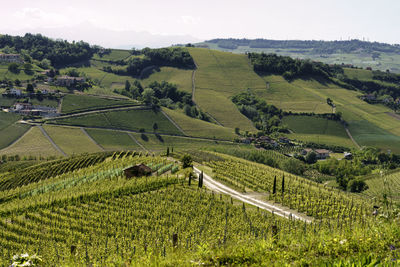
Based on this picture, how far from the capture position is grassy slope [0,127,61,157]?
453 feet

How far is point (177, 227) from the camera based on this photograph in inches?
1651

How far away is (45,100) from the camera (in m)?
186

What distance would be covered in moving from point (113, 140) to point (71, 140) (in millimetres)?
17753

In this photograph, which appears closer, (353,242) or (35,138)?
(353,242)

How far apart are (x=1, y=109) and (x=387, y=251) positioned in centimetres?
18443

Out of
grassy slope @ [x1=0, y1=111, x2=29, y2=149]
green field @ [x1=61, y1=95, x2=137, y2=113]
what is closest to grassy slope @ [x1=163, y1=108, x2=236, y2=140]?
green field @ [x1=61, y1=95, x2=137, y2=113]

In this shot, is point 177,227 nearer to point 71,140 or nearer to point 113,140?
point 71,140

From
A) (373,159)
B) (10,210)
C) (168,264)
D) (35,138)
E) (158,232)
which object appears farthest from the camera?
(373,159)

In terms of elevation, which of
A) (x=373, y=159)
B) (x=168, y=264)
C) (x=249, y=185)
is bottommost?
(x=373, y=159)

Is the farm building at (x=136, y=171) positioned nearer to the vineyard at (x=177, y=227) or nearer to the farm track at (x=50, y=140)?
the vineyard at (x=177, y=227)

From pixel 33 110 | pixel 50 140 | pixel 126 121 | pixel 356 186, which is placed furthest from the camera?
pixel 126 121

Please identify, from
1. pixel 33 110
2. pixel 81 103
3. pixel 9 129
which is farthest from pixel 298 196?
pixel 81 103

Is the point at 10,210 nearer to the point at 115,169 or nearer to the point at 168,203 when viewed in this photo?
the point at 168,203

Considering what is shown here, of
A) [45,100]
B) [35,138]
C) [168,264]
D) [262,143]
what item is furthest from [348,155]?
[168,264]
